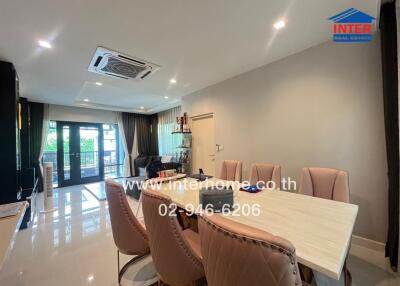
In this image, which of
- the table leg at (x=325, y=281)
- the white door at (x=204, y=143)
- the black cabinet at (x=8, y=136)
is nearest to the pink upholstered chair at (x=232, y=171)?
the white door at (x=204, y=143)

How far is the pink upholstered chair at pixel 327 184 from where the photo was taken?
178cm

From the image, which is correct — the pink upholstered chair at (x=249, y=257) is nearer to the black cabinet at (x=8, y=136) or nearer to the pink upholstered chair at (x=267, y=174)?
the pink upholstered chair at (x=267, y=174)

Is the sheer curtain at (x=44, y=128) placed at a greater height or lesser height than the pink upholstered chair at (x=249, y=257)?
greater

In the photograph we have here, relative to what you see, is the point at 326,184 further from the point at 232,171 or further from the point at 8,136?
the point at 8,136

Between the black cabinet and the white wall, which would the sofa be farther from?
the black cabinet

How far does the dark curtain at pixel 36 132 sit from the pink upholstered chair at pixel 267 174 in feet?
19.3

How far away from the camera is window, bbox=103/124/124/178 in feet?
22.1

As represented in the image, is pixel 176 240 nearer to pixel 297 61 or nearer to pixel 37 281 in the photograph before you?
pixel 37 281

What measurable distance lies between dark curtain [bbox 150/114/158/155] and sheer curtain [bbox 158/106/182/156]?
0.24m

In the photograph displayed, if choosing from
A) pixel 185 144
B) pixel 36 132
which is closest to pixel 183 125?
pixel 185 144

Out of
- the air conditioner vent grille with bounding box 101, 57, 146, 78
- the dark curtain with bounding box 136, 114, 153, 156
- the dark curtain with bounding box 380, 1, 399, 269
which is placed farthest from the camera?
the dark curtain with bounding box 136, 114, 153, 156

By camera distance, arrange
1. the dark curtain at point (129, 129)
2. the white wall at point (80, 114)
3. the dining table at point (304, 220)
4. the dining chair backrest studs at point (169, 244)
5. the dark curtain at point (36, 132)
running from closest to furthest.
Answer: the dining table at point (304, 220)
the dining chair backrest studs at point (169, 244)
the dark curtain at point (36, 132)
the white wall at point (80, 114)
the dark curtain at point (129, 129)

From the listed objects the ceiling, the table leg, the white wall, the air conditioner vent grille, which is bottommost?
the table leg
